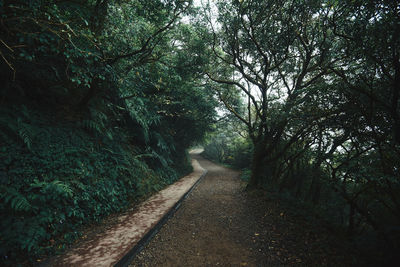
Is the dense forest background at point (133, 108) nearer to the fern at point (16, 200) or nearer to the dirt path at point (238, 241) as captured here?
the fern at point (16, 200)

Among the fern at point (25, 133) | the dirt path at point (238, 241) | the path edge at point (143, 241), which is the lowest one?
the path edge at point (143, 241)

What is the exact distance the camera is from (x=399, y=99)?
2502mm

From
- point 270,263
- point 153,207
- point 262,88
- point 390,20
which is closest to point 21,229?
point 153,207

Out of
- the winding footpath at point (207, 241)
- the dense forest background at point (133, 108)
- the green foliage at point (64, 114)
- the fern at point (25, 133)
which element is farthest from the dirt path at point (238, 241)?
the fern at point (25, 133)

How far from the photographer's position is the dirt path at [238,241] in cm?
278

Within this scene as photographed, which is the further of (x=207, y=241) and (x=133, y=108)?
(x=133, y=108)

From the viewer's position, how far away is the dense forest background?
2404 mm

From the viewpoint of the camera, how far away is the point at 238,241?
3.45 metres

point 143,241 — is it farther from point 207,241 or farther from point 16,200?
point 16,200

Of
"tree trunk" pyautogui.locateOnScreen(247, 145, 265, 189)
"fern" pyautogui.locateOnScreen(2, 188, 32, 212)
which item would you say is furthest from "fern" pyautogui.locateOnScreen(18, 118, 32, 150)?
"tree trunk" pyautogui.locateOnScreen(247, 145, 265, 189)

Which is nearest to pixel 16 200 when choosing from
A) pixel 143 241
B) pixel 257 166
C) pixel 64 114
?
pixel 143 241

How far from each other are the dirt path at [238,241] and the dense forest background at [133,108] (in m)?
0.76

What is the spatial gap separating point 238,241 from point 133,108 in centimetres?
550

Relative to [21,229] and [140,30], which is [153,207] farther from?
[140,30]
